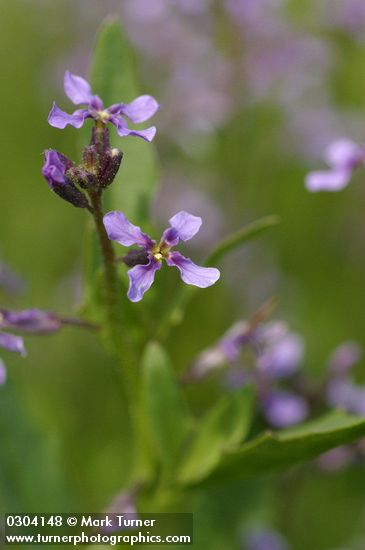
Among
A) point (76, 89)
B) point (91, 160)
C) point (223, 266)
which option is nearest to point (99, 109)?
point (76, 89)

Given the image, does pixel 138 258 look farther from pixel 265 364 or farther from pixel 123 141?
pixel 265 364

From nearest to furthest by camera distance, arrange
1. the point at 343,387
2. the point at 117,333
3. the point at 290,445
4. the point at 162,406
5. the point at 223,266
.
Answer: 1. the point at 290,445
2. the point at 117,333
3. the point at 162,406
4. the point at 343,387
5. the point at 223,266

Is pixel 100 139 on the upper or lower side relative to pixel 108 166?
upper

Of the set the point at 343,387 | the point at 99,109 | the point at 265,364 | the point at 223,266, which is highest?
the point at 223,266

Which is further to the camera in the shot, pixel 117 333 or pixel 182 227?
pixel 117 333

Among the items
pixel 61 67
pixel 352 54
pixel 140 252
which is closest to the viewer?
pixel 140 252

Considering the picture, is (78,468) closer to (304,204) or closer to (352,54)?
(304,204)

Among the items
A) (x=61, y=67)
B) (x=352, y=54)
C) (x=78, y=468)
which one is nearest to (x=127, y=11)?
(x=61, y=67)
